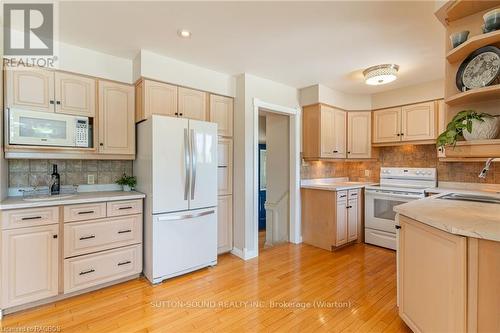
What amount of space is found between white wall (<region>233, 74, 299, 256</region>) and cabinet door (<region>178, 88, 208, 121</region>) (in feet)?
1.57

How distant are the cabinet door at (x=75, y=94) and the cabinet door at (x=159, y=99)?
21.5 inches

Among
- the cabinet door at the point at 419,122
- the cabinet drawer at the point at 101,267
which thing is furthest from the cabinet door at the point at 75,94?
the cabinet door at the point at 419,122

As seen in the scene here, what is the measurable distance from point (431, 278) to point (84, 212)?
2838 millimetres

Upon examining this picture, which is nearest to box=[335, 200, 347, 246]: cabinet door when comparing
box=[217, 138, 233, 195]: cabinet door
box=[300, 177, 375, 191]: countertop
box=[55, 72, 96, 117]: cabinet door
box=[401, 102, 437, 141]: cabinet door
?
box=[300, 177, 375, 191]: countertop

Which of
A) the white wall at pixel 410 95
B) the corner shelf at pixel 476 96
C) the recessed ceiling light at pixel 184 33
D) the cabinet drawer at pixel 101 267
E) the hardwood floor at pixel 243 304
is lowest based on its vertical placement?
the hardwood floor at pixel 243 304

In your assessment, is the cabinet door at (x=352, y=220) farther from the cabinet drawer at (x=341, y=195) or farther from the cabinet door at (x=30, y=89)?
the cabinet door at (x=30, y=89)

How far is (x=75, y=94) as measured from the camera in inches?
103

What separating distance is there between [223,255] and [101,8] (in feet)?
9.82

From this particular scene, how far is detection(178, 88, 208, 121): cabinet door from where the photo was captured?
3068mm

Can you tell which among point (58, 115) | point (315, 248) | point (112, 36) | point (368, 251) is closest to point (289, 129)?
point (315, 248)

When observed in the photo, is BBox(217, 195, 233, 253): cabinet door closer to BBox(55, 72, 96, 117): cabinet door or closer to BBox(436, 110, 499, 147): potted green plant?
BBox(55, 72, 96, 117): cabinet door

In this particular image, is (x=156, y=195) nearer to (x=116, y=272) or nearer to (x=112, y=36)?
(x=116, y=272)

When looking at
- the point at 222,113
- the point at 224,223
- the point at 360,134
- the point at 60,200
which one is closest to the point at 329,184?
the point at 360,134

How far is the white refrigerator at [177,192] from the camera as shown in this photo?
2605mm
